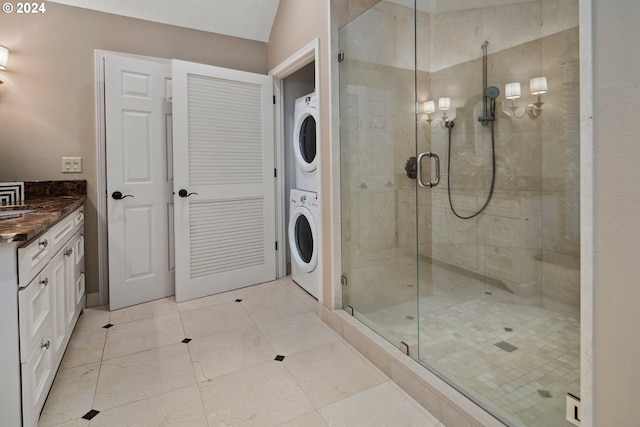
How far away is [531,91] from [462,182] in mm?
777

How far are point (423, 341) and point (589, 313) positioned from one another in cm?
90

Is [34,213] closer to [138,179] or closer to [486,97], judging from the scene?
[138,179]

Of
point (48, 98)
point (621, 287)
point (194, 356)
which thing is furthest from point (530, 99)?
point (48, 98)

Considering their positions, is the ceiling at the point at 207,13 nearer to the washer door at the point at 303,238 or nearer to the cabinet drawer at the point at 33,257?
the washer door at the point at 303,238

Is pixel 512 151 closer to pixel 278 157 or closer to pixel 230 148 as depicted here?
pixel 278 157

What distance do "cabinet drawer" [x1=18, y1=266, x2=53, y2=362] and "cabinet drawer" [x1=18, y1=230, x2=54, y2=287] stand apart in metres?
0.04

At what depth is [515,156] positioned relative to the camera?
7.70 ft

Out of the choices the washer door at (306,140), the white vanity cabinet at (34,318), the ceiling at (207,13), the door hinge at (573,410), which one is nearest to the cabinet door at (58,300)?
the white vanity cabinet at (34,318)

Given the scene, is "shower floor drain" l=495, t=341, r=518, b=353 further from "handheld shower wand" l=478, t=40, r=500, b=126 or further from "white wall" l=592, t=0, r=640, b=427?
"handheld shower wand" l=478, t=40, r=500, b=126

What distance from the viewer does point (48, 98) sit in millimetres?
2434

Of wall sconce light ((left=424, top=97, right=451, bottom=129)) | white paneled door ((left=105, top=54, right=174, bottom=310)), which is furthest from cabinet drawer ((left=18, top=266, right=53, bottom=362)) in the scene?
wall sconce light ((left=424, top=97, right=451, bottom=129))

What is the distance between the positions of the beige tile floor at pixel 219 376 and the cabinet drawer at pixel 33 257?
0.67 meters

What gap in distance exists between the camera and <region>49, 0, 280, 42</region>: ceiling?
257cm

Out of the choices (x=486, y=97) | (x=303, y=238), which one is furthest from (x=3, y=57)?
(x=486, y=97)
